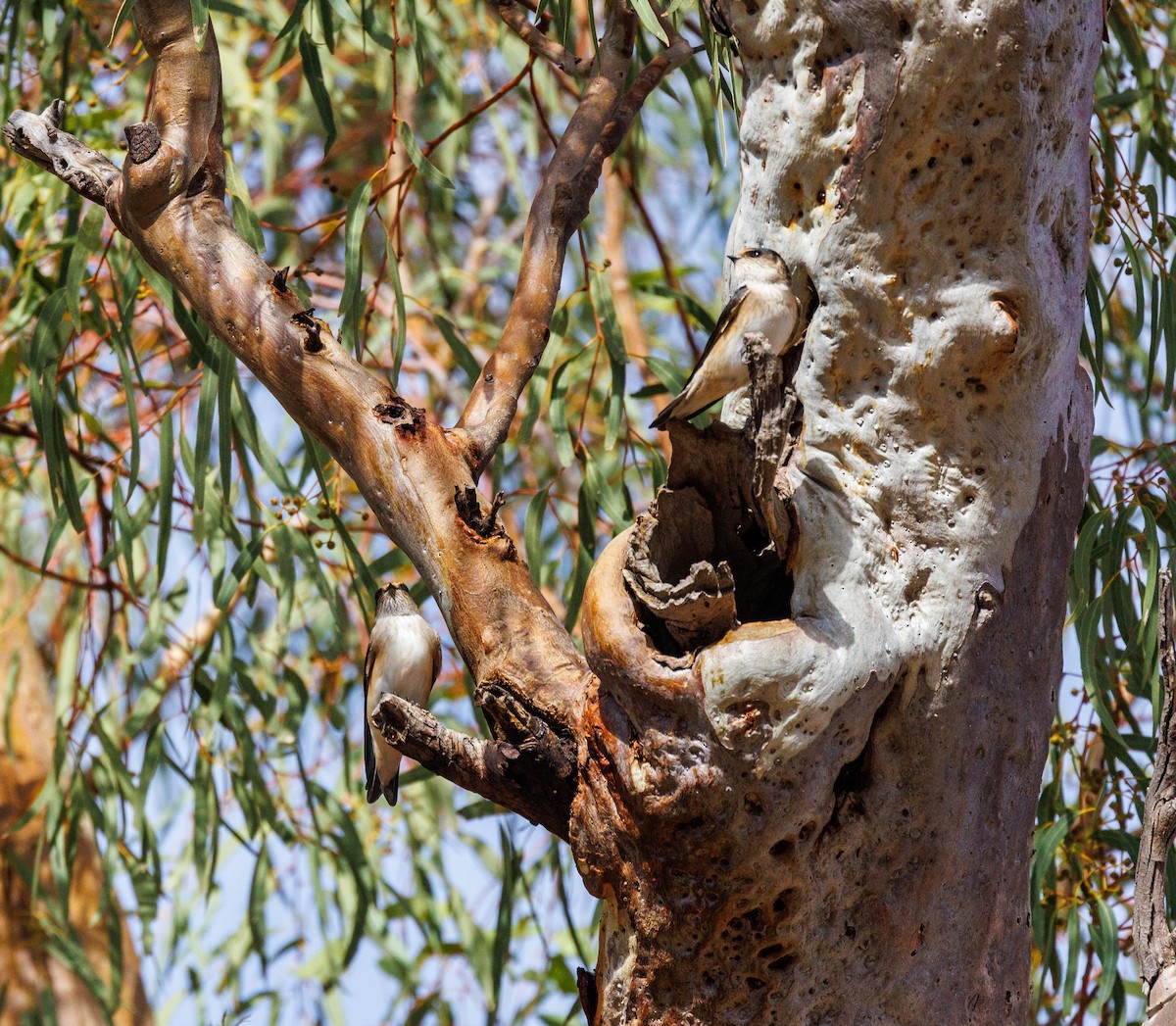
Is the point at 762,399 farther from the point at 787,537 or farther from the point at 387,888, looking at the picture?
the point at 387,888

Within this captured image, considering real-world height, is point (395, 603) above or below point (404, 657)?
above

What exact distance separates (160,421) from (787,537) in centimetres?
138

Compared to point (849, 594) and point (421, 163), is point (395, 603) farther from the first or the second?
point (849, 594)

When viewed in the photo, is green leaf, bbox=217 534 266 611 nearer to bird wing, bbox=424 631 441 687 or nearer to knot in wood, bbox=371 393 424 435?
bird wing, bbox=424 631 441 687

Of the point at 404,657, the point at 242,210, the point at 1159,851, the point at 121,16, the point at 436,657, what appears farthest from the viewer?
the point at 436,657

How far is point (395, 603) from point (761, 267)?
1293 mm

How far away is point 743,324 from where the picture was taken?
1458mm

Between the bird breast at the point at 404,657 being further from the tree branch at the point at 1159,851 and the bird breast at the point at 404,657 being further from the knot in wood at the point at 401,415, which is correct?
the tree branch at the point at 1159,851

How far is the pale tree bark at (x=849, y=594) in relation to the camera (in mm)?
1392

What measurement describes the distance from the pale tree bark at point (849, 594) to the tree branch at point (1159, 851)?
125mm

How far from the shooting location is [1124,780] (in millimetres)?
2258

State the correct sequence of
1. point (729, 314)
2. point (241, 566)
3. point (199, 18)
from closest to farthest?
point (729, 314) < point (199, 18) < point (241, 566)

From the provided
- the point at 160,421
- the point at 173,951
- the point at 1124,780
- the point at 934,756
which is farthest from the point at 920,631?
the point at 173,951

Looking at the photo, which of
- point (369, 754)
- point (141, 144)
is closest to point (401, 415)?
point (141, 144)
